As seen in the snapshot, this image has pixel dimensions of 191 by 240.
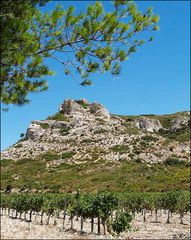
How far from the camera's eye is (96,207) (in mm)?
39188

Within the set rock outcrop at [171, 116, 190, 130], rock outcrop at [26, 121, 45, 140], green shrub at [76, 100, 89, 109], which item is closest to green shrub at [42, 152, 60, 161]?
rock outcrop at [26, 121, 45, 140]

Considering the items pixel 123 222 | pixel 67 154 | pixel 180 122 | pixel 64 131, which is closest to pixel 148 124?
pixel 180 122

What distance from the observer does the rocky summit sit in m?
119

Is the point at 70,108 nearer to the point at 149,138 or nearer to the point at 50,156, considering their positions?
the point at 50,156

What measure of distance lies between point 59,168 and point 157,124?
67.4 meters

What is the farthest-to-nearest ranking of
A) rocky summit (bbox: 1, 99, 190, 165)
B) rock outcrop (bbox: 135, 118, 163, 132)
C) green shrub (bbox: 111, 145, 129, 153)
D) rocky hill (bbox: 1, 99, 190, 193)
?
rock outcrop (bbox: 135, 118, 163, 132), green shrub (bbox: 111, 145, 129, 153), rocky summit (bbox: 1, 99, 190, 165), rocky hill (bbox: 1, 99, 190, 193)

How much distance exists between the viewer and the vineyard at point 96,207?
3856 cm

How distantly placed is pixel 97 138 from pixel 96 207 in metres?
94.4

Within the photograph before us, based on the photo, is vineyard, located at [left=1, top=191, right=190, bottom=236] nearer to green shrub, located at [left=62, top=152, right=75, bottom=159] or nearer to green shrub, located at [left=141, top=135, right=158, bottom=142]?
green shrub, located at [left=62, top=152, right=75, bottom=159]

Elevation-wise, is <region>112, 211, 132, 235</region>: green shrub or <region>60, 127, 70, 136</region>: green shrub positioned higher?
<region>60, 127, 70, 136</region>: green shrub

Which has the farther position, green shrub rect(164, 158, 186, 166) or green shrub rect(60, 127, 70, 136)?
green shrub rect(60, 127, 70, 136)

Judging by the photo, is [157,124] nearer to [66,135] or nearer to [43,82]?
[66,135]

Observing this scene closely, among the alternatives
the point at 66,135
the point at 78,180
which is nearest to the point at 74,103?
the point at 66,135

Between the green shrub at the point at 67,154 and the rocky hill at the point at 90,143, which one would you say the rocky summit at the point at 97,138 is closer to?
the rocky hill at the point at 90,143
